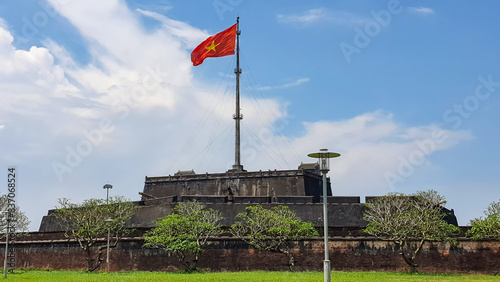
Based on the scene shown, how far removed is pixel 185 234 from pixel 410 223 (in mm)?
11170

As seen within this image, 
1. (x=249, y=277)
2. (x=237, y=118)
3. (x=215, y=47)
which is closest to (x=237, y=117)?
(x=237, y=118)

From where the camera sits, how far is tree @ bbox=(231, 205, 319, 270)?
29141mm

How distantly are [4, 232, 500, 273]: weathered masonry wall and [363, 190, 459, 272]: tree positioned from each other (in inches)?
30.2

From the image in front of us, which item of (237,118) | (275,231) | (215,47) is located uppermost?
(215,47)

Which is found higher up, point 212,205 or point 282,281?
point 212,205

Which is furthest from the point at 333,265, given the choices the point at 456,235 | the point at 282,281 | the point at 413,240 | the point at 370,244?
the point at 282,281

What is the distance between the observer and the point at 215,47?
123ft

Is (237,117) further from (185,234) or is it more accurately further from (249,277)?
(249,277)

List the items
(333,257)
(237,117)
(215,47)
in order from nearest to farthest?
(333,257) < (215,47) < (237,117)

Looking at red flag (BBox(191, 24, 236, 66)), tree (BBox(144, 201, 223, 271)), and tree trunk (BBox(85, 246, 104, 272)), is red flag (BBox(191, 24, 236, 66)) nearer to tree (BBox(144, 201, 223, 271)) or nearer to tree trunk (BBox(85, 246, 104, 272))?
tree (BBox(144, 201, 223, 271))

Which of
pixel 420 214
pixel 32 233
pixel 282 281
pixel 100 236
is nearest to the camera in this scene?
pixel 282 281

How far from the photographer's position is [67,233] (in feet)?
112

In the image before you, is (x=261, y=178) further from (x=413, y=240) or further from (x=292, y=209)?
(x=413, y=240)

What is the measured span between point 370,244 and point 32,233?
20.7m
